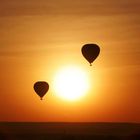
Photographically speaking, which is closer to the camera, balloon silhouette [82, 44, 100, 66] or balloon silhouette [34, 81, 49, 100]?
balloon silhouette [82, 44, 100, 66]

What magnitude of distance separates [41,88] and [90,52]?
5.20m

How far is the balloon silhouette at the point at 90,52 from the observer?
45531mm

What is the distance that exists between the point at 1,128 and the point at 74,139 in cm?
765

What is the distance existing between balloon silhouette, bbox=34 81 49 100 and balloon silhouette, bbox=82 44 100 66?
180 inches

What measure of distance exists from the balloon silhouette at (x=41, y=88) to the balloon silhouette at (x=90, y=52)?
15.0 ft

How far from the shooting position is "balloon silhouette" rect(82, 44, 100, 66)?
45531 mm

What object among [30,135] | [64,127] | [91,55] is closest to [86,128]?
[64,127]

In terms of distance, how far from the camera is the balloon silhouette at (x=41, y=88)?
160ft

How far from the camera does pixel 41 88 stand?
49.2 m

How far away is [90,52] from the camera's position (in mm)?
45656

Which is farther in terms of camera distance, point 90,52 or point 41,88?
point 41,88

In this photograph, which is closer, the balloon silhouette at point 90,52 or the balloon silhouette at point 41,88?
the balloon silhouette at point 90,52

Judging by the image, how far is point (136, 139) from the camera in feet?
146

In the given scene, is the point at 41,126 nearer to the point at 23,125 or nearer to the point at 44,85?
the point at 23,125
